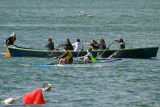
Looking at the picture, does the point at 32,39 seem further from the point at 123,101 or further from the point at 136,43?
the point at 123,101

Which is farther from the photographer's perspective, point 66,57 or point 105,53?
point 105,53

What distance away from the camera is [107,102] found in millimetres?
21688

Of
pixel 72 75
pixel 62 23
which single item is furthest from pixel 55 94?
pixel 62 23

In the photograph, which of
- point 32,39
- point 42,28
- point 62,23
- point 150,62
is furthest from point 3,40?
point 62,23

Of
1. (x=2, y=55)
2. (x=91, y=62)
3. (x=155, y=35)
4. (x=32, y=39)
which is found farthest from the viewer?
(x=155, y=35)

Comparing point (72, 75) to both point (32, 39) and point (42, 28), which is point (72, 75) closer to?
point (32, 39)

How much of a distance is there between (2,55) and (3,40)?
11593 millimetres

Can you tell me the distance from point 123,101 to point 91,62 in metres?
8.58

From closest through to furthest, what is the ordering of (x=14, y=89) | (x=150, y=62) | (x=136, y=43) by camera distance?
(x=14, y=89) < (x=150, y=62) < (x=136, y=43)

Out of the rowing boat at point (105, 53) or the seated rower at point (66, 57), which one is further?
the rowing boat at point (105, 53)

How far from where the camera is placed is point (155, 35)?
55.2 meters

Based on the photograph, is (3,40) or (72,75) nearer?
(72,75)

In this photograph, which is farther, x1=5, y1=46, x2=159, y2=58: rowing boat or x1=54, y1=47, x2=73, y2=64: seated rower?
x1=5, y1=46, x2=159, y2=58: rowing boat

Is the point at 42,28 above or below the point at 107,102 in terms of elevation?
above
